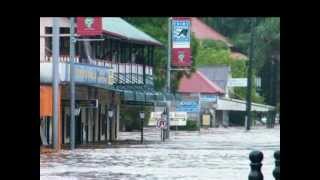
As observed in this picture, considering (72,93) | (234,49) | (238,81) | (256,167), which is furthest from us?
(234,49)

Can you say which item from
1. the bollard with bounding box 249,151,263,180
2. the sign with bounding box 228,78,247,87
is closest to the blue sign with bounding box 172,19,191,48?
the sign with bounding box 228,78,247,87

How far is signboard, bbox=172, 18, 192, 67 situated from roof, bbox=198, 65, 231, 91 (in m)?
33.9

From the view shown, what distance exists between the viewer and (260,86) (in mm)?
95562

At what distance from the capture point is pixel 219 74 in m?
86.9

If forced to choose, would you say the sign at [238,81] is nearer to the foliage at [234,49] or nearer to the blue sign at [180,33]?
the foliage at [234,49]

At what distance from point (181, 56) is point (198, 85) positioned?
29973mm

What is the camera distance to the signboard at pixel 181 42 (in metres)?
49.8

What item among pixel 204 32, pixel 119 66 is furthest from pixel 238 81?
pixel 119 66

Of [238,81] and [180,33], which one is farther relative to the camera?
[238,81]

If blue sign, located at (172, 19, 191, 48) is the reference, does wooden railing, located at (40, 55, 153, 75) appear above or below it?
below

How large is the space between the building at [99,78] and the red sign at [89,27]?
0.89m

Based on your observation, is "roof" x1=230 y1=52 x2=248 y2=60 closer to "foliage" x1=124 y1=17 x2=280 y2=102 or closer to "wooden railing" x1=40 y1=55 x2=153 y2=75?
"foliage" x1=124 y1=17 x2=280 y2=102

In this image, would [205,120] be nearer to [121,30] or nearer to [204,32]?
[204,32]

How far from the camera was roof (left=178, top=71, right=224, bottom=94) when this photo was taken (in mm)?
80356
